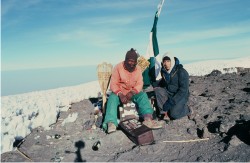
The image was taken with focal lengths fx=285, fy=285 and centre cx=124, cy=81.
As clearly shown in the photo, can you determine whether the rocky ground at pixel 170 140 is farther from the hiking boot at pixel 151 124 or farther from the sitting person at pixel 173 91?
the sitting person at pixel 173 91

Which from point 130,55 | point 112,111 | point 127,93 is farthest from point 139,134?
point 130,55

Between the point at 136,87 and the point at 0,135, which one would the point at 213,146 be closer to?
the point at 136,87

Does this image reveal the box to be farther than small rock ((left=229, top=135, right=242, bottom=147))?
Yes

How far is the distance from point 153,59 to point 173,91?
1733 mm

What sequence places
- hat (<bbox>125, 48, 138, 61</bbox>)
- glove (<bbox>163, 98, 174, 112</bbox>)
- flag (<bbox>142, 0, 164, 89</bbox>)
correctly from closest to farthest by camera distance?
1. glove (<bbox>163, 98, 174, 112</bbox>)
2. hat (<bbox>125, 48, 138, 61</bbox>)
3. flag (<bbox>142, 0, 164, 89</bbox>)

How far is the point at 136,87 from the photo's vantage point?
274 inches

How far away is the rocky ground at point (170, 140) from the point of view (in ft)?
16.8

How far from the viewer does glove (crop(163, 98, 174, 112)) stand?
6.75 meters

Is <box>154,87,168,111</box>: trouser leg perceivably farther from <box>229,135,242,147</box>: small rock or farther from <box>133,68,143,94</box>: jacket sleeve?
<box>229,135,242,147</box>: small rock

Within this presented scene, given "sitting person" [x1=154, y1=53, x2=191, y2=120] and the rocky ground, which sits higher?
"sitting person" [x1=154, y1=53, x2=191, y2=120]

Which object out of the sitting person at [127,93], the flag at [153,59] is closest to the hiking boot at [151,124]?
the sitting person at [127,93]

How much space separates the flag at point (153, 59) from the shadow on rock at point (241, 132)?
2904 mm

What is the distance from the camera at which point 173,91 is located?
6.95 meters

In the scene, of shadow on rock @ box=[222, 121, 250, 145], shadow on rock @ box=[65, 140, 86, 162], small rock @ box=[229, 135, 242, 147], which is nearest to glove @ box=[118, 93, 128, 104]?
shadow on rock @ box=[65, 140, 86, 162]
